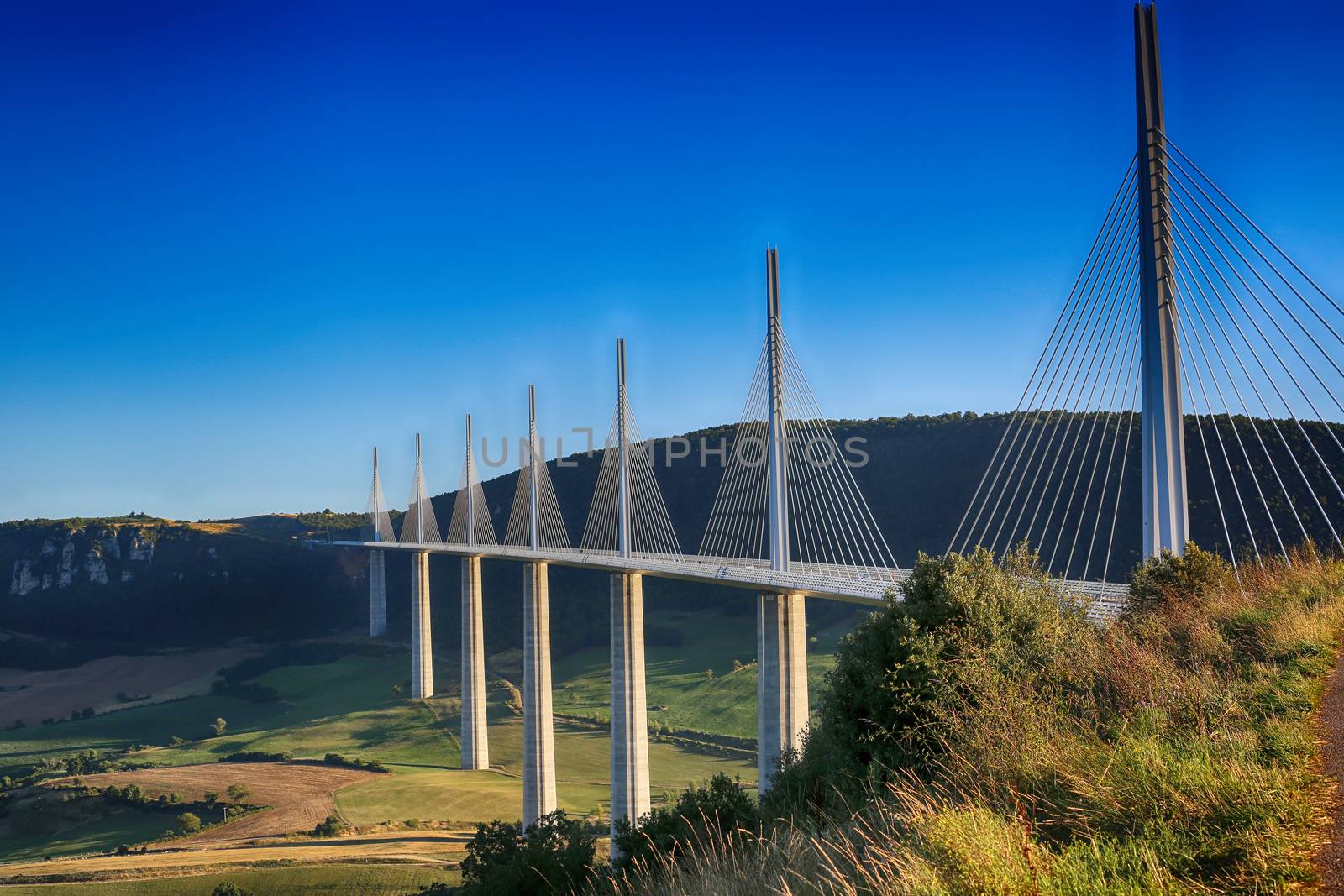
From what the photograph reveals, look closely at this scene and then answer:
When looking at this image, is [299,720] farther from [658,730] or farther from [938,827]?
[938,827]

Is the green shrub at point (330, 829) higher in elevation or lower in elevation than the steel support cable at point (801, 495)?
lower

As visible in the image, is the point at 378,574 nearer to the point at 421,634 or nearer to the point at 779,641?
the point at 421,634

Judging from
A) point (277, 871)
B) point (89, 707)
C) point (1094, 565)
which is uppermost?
point (1094, 565)

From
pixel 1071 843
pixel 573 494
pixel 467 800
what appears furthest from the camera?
pixel 573 494

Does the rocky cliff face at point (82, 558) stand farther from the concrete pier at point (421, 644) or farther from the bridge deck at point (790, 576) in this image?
the bridge deck at point (790, 576)

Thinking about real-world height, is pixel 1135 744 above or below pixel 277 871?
above

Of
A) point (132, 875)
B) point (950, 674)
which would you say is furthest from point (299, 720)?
point (950, 674)

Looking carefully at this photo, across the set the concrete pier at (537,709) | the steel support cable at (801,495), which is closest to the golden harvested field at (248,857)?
the concrete pier at (537,709)
